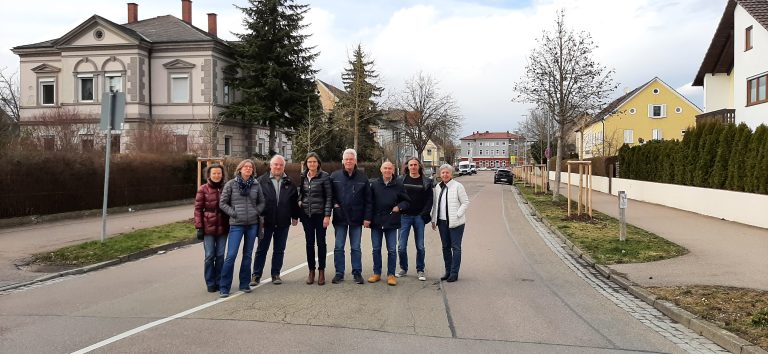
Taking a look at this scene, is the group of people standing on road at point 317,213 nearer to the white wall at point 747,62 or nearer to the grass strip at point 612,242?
the grass strip at point 612,242

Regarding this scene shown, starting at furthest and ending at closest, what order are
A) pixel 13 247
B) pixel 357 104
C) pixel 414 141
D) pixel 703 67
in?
pixel 414 141
pixel 357 104
pixel 703 67
pixel 13 247

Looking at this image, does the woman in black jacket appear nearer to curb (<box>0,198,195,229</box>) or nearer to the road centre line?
the road centre line

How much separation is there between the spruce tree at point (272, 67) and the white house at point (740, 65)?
23.9 m

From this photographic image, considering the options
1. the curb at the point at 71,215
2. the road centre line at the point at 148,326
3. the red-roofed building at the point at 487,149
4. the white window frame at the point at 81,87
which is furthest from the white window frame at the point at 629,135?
the red-roofed building at the point at 487,149

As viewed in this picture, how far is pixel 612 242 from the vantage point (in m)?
13.1

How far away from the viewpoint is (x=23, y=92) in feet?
133

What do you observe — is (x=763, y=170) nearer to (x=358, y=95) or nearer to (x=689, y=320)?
(x=689, y=320)

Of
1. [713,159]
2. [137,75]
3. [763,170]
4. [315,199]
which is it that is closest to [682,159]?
[713,159]

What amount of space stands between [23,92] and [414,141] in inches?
1284

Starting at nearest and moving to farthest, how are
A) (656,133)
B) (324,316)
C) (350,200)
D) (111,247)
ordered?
(324,316)
(350,200)
(111,247)
(656,133)

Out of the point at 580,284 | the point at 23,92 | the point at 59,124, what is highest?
the point at 23,92

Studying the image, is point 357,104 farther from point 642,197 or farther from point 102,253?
point 102,253

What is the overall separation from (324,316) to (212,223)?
2.18 meters

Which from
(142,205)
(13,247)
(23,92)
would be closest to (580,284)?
(13,247)
